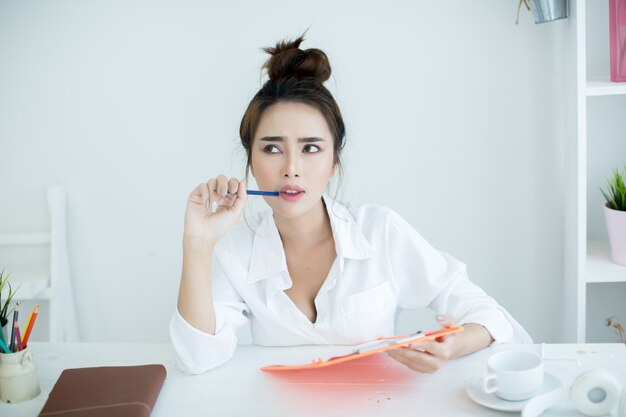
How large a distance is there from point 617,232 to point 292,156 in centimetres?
93

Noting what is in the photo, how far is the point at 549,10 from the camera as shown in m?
1.93

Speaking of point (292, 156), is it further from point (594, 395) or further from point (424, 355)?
point (594, 395)

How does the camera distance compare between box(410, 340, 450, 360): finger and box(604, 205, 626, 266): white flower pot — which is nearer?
box(410, 340, 450, 360): finger

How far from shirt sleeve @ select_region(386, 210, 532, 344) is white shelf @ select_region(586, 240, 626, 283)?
0.43 metres

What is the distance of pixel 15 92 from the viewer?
88.5 inches

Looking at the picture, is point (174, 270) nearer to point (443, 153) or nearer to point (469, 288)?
point (443, 153)

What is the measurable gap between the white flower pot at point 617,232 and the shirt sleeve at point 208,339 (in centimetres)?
100

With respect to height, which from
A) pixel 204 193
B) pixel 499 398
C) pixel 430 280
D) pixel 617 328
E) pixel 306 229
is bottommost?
pixel 617 328

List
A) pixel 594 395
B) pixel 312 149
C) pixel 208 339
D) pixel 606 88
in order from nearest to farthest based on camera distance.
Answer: pixel 594 395, pixel 208 339, pixel 312 149, pixel 606 88

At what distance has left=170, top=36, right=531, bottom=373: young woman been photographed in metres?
1.58

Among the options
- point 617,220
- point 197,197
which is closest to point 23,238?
point 197,197

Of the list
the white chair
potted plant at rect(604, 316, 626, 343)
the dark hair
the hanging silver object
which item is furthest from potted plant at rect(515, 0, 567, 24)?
the white chair

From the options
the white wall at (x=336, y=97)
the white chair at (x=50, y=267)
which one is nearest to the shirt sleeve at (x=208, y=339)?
the white wall at (x=336, y=97)

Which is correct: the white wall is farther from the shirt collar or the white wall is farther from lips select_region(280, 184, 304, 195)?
lips select_region(280, 184, 304, 195)
